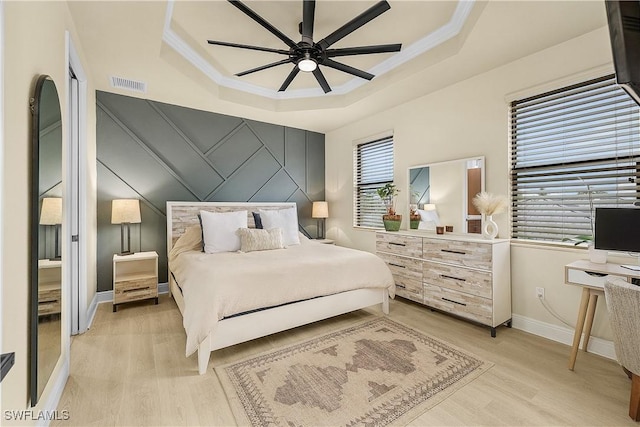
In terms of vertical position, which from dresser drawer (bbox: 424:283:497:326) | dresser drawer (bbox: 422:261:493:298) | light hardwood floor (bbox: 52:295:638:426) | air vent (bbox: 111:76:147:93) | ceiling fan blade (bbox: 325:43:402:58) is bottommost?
light hardwood floor (bbox: 52:295:638:426)

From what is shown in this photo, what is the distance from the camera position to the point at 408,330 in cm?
280

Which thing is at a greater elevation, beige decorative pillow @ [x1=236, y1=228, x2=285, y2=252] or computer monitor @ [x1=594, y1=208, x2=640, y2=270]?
computer monitor @ [x1=594, y1=208, x2=640, y2=270]

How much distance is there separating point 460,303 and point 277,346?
1.87 metres

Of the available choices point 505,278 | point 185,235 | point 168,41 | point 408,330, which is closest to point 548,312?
point 505,278

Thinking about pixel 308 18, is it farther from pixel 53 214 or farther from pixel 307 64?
pixel 53 214

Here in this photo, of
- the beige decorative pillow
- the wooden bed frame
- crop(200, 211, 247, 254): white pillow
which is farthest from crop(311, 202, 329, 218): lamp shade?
the wooden bed frame

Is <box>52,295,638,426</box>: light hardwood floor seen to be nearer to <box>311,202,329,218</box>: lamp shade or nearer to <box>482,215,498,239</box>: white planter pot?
<box>482,215,498,239</box>: white planter pot

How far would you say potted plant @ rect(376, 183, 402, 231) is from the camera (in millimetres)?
3801

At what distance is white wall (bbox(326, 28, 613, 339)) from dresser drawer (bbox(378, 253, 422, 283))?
0.77 metres

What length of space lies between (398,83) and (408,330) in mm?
2723

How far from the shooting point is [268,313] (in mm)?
2434

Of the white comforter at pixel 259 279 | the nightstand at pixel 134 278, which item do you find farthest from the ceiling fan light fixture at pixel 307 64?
the nightstand at pixel 134 278

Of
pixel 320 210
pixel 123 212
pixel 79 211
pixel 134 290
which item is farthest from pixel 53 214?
pixel 320 210

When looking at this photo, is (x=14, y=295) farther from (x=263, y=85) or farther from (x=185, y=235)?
(x=263, y=85)
